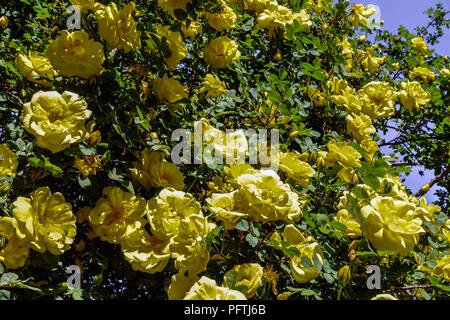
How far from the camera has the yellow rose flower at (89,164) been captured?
107 centimetres

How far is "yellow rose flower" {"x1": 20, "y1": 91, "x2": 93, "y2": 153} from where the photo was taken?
0.99 meters

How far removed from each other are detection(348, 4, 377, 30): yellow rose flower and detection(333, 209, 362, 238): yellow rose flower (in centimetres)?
145

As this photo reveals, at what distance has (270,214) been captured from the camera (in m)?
0.96

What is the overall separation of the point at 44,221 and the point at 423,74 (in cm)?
249

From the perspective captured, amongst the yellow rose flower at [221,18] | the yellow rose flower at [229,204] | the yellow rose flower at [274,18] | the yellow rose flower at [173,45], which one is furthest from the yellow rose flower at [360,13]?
the yellow rose flower at [229,204]

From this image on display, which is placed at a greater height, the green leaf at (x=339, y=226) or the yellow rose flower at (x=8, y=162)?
the yellow rose flower at (x=8, y=162)

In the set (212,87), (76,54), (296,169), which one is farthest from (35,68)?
(296,169)

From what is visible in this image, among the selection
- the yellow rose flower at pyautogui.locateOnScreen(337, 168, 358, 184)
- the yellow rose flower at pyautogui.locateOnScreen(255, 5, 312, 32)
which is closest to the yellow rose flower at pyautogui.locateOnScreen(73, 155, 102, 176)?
the yellow rose flower at pyautogui.locateOnScreen(337, 168, 358, 184)

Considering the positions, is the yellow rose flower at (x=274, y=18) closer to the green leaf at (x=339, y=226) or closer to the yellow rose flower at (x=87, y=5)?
the yellow rose flower at (x=87, y=5)

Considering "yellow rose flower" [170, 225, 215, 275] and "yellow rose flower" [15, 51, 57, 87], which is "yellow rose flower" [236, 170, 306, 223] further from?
"yellow rose flower" [15, 51, 57, 87]

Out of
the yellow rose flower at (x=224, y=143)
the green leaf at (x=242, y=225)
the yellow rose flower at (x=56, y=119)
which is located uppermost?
the yellow rose flower at (x=56, y=119)

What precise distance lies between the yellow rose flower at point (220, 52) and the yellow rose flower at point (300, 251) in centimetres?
74

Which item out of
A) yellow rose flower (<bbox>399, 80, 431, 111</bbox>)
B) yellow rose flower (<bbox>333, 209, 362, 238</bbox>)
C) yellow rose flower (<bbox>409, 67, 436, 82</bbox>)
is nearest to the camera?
yellow rose flower (<bbox>333, 209, 362, 238</bbox>)
